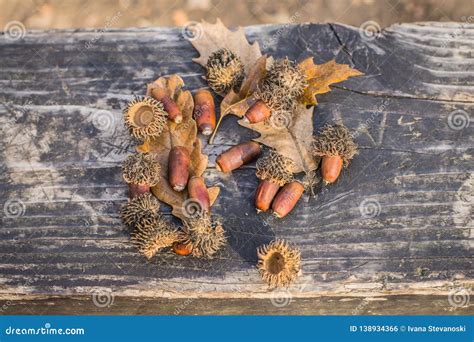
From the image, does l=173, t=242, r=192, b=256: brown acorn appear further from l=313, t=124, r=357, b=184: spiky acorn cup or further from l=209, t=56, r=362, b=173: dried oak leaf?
l=313, t=124, r=357, b=184: spiky acorn cup

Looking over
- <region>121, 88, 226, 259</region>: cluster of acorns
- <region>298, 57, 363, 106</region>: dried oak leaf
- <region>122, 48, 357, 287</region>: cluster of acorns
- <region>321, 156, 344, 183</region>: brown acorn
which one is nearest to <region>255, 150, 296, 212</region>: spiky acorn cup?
<region>122, 48, 357, 287</region>: cluster of acorns

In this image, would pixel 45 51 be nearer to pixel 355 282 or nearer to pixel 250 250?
pixel 250 250

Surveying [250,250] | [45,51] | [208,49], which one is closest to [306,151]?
[250,250]

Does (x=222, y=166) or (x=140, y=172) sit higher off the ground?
(x=222, y=166)

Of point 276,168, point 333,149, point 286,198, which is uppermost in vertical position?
point 333,149

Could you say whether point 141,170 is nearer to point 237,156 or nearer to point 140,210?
point 140,210

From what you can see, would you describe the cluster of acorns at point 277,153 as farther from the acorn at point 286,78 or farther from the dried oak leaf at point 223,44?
the dried oak leaf at point 223,44

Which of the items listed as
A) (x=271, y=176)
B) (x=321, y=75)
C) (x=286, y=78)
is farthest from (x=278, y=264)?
(x=321, y=75)
